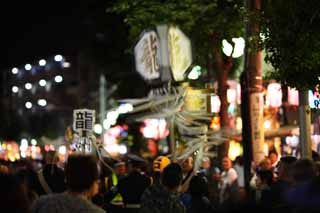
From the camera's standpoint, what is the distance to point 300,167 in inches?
241

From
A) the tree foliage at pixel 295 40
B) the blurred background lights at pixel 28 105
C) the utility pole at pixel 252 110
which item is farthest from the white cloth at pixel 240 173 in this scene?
the blurred background lights at pixel 28 105

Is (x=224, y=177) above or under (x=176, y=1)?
under

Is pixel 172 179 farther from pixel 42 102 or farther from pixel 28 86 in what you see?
pixel 28 86

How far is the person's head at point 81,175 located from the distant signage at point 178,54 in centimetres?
1128

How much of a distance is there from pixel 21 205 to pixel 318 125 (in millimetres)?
13203

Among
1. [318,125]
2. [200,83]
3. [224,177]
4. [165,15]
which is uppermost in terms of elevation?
[165,15]

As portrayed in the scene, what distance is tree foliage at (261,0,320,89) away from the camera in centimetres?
1145

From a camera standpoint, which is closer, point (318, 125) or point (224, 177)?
point (318, 125)

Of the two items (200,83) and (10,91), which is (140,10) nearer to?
(200,83)

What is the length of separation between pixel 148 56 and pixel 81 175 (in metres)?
11.7

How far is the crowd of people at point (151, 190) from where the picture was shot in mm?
3986

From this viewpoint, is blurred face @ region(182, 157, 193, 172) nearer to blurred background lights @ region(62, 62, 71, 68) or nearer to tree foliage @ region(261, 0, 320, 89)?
tree foliage @ region(261, 0, 320, 89)

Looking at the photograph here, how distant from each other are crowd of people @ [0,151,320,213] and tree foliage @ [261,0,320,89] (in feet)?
5.54

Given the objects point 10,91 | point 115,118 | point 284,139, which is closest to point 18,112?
point 10,91
